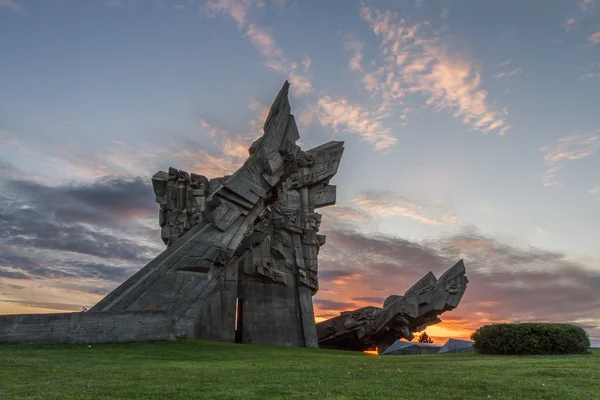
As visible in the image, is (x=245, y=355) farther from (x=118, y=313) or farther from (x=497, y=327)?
(x=497, y=327)

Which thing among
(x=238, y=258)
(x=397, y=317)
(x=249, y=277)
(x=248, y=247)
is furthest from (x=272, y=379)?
(x=397, y=317)

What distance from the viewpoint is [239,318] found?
105ft

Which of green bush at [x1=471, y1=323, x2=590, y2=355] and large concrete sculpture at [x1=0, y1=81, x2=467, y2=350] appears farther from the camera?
large concrete sculpture at [x1=0, y1=81, x2=467, y2=350]

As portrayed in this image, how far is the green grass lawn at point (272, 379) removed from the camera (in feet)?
30.4

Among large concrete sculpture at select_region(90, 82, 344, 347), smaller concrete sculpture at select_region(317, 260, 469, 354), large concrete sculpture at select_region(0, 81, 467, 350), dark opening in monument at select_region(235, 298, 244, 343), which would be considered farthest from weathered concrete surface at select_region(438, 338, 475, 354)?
dark opening in monument at select_region(235, 298, 244, 343)

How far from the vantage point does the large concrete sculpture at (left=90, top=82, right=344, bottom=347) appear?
21.2 metres

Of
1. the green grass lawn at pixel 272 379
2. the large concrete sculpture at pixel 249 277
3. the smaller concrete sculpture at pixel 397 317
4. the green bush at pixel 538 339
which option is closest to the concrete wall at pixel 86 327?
the large concrete sculpture at pixel 249 277

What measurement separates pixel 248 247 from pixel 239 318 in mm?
4693

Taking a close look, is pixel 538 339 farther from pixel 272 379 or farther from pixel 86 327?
pixel 86 327

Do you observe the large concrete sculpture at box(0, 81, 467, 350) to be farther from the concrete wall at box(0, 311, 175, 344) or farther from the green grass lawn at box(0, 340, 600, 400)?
the green grass lawn at box(0, 340, 600, 400)

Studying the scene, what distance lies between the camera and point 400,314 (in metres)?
32.2

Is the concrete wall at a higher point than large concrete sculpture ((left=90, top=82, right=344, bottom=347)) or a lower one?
lower

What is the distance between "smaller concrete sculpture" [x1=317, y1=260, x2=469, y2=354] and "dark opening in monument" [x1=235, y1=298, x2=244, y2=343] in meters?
6.68

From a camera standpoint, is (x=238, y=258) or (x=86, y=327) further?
(x=238, y=258)
